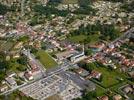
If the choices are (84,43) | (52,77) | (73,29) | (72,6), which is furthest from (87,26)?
(52,77)

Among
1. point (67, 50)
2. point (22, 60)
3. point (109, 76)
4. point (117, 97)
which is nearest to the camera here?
point (117, 97)

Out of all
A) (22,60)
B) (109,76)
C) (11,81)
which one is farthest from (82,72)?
(11,81)

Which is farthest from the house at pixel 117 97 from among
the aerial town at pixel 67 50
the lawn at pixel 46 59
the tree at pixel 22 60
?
the tree at pixel 22 60

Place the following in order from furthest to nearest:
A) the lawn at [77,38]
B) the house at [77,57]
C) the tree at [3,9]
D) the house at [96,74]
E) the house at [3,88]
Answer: the tree at [3,9] < the lawn at [77,38] < the house at [77,57] < the house at [96,74] < the house at [3,88]

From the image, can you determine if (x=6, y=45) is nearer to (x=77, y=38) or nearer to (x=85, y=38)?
(x=77, y=38)

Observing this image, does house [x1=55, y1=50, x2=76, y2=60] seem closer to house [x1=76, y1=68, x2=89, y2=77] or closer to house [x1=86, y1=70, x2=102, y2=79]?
house [x1=76, y1=68, x2=89, y2=77]

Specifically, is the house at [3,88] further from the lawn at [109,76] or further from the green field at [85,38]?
the green field at [85,38]

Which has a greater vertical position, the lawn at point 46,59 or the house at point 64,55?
the house at point 64,55

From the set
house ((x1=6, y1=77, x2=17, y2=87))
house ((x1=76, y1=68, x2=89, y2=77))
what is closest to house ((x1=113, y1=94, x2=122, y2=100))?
house ((x1=76, y1=68, x2=89, y2=77))

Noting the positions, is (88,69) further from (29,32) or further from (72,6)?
(72,6)
